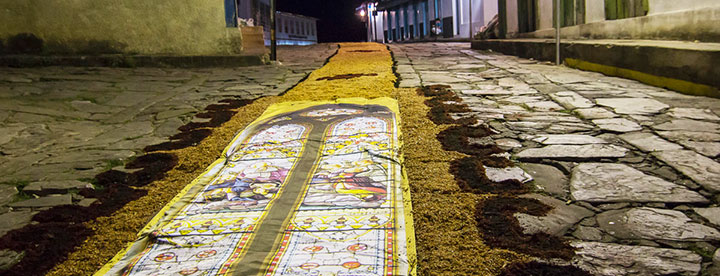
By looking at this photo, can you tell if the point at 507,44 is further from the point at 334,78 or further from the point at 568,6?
the point at 334,78

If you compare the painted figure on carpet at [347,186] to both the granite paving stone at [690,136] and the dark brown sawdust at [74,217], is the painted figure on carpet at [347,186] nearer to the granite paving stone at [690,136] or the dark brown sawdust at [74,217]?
the dark brown sawdust at [74,217]

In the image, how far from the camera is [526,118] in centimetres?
416

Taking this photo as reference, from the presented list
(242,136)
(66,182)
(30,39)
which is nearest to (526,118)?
(242,136)

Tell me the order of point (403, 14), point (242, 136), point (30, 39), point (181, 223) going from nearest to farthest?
point (181, 223)
point (242, 136)
point (30, 39)
point (403, 14)

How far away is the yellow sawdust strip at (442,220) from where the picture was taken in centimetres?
193

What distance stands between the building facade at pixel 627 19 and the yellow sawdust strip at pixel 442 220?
4.51 m

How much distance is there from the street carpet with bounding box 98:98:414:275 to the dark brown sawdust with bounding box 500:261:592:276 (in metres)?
0.37

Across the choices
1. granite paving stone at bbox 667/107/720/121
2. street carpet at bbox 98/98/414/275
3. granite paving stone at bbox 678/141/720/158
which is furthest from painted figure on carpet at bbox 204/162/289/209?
granite paving stone at bbox 667/107/720/121

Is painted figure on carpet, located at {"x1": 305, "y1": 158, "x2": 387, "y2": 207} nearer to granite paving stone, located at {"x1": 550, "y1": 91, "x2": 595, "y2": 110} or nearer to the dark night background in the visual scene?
granite paving stone, located at {"x1": 550, "y1": 91, "x2": 595, "y2": 110}

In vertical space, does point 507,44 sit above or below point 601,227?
above

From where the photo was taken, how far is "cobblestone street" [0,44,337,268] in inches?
124

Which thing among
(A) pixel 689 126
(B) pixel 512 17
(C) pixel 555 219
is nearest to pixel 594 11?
(B) pixel 512 17

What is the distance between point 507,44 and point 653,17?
4.25 meters

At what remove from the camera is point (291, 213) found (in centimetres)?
247
